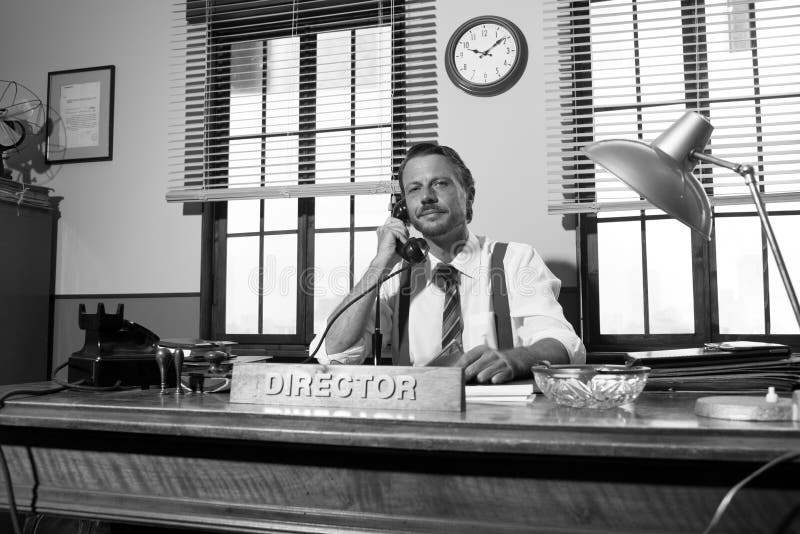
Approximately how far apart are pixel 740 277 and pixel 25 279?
10.7 ft

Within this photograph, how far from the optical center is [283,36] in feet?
11.1

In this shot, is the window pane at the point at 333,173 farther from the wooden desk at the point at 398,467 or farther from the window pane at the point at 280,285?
the wooden desk at the point at 398,467

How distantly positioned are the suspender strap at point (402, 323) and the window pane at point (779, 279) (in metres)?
1.52

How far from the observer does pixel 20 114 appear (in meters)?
3.66

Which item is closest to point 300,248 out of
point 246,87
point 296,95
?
point 296,95

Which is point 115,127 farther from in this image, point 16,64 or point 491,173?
point 491,173

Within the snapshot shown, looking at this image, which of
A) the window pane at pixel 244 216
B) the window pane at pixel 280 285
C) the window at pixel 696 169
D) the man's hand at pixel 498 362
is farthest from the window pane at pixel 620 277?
the window pane at pixel 244 216

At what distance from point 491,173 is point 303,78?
3.55 ft

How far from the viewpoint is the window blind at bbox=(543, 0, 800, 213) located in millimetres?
2723

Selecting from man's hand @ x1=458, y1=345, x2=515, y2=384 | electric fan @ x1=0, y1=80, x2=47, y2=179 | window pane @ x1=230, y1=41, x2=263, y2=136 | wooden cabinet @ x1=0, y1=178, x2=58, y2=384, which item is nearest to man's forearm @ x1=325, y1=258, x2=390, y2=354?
man's hand @ x1=458, y1=345, x2=515, y2=384

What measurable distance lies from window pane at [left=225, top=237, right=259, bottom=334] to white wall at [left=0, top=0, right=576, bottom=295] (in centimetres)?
16

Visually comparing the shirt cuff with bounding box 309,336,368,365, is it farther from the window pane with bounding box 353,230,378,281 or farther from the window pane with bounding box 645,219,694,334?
the window pane with bounding box 645,219,694,334

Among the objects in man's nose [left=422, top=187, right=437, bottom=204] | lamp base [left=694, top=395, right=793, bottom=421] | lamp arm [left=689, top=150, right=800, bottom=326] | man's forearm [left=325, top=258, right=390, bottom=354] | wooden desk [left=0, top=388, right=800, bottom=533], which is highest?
man's nose [left=422, top=187, right=437, bottom=204]

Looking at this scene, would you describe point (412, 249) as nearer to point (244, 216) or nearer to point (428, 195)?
point (428, 195)
